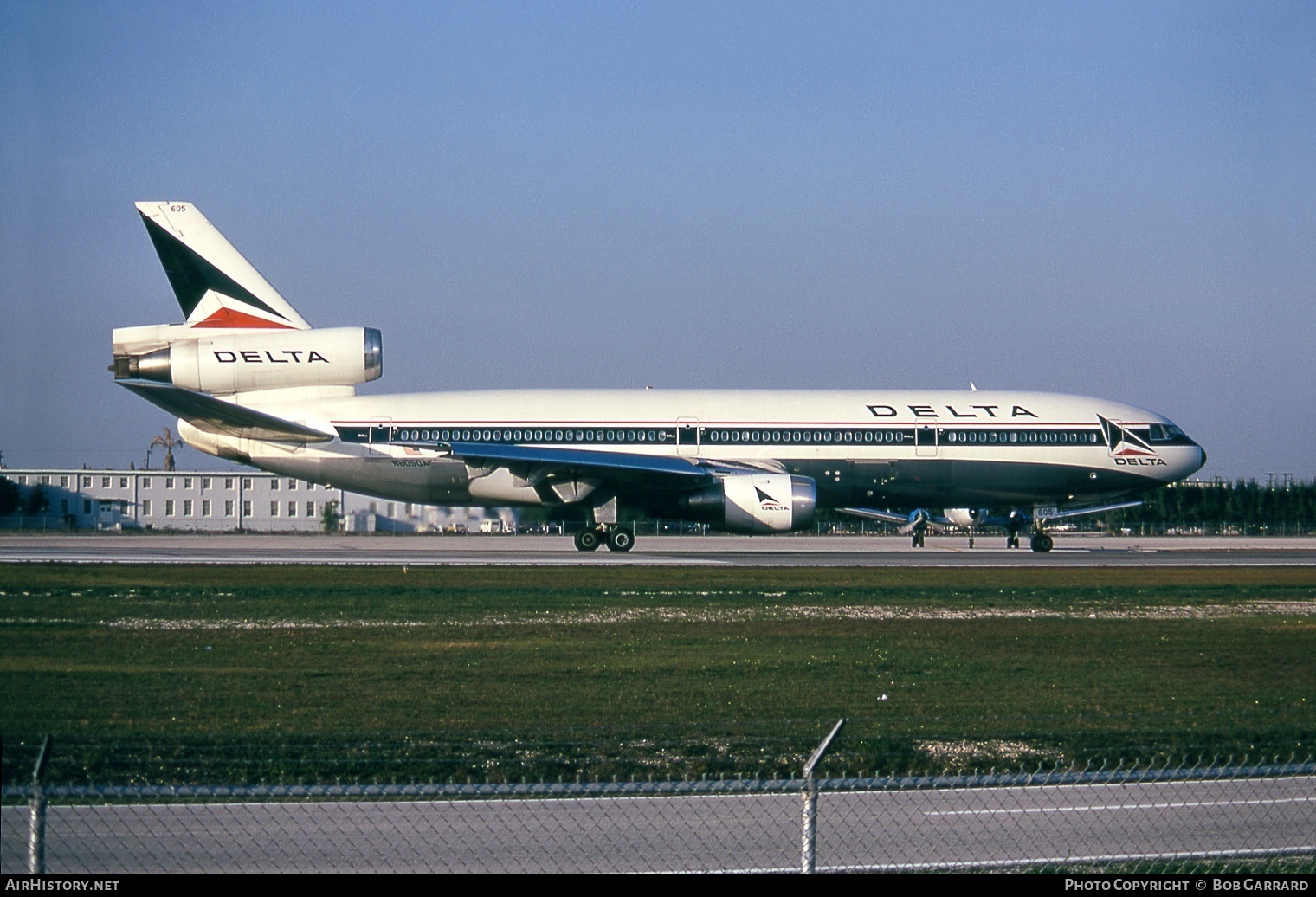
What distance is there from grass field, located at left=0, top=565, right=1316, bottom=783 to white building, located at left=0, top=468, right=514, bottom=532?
44145mm

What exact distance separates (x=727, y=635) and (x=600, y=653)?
2508mm

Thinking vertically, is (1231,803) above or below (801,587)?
above

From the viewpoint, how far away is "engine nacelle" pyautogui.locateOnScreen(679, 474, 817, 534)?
33.3m

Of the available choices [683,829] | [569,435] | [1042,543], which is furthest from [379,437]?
[683,829]

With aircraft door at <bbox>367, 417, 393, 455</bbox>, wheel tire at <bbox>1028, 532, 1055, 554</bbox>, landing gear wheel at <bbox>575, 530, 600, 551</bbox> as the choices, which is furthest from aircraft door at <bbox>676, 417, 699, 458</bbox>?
wheel tire at <bbox>1028, 532, 1055, 554</bbox>

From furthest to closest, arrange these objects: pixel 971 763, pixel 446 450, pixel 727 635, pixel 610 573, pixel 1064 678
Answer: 1. pixel 446 450
2. pixel 610 573
3. pixel 727 635
4. pixel 1064 678
5. pixel 971 763

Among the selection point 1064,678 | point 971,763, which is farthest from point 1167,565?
point 971,763

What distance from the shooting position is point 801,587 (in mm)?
24594

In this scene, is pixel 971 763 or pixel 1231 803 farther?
pixel 971 763

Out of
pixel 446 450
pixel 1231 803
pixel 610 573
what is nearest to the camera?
pixel 1231 803

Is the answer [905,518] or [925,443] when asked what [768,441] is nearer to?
[925,443]

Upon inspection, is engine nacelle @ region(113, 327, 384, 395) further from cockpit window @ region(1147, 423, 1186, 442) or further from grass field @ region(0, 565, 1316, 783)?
cockpit window @ region(1147, 423, 1186, 442)
